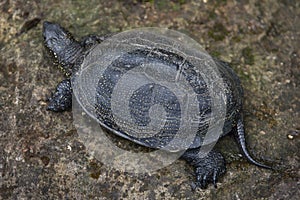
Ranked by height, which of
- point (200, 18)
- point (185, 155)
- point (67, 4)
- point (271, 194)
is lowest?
point (271, 194)

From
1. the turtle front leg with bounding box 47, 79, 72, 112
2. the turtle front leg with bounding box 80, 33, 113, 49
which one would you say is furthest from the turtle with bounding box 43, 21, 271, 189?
the turtle front leg with bounding box 80, 33, 113, 49

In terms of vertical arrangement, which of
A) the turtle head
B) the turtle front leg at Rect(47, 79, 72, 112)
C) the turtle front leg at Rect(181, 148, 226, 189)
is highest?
the turtle head

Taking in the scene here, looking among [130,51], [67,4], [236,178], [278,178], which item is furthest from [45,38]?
[278,178]

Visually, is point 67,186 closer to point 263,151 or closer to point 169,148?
point 169,148

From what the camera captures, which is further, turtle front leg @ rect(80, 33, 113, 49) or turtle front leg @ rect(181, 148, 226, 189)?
turtle front leg @ rect(80, 33, 113, 49)

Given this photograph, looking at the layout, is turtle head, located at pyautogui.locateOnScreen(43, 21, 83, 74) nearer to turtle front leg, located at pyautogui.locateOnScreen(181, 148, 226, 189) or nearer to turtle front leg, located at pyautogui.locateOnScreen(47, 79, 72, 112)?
turtle front leg, located at pyautogui.locateOnScreen(47, 79, 72, 112)

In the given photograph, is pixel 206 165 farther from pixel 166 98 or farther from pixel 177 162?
pixel 166 98

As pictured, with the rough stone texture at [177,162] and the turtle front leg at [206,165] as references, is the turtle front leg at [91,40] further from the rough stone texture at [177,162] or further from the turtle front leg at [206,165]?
the turtle front leg at [206,165]
